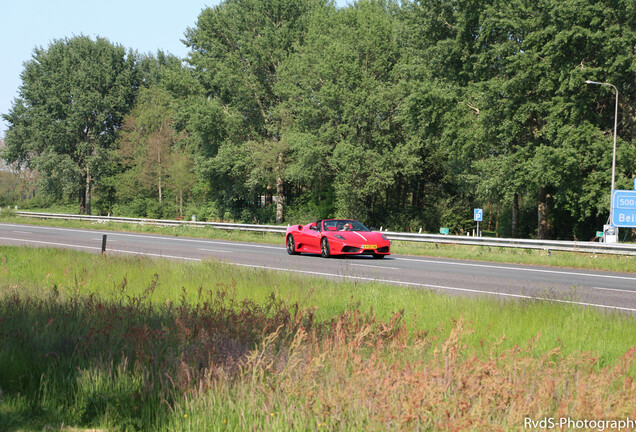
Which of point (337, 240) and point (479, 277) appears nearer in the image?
point (479, 277)

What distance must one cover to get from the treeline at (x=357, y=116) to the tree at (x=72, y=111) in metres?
0.24

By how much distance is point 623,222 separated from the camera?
22359 mm

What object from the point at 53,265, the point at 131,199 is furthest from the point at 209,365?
the point at 131,199

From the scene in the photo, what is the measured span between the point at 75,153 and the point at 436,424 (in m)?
80.1

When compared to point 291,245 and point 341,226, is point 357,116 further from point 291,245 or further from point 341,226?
point 341,226

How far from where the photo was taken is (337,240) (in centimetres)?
2269

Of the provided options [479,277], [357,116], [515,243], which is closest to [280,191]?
[357,116]

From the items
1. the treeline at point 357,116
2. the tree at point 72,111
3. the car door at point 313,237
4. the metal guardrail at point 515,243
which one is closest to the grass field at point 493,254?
the metal guardrail at point 515,243

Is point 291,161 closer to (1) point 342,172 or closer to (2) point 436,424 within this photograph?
(1) point 342,172

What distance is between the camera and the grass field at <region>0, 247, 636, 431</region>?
451 centimetres

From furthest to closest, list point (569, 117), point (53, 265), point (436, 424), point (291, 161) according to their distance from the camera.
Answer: point (291, 161) < point (569, 117) < point (53, 265) < point (436, 424)

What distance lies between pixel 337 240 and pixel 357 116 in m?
26.5

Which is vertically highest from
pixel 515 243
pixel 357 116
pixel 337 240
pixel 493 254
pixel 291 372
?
pixel 357 116

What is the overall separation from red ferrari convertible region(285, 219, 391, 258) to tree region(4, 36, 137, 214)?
56748mm
